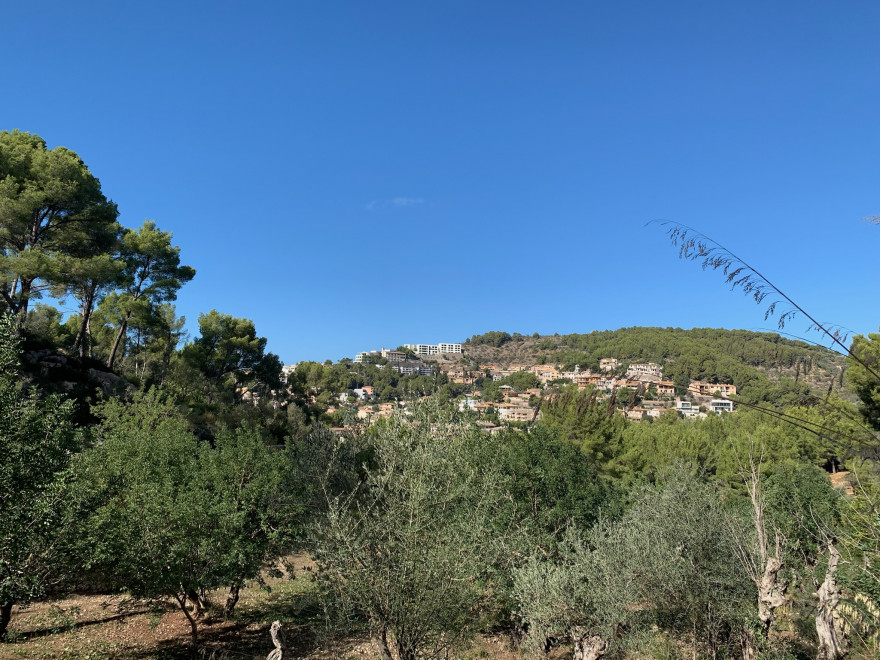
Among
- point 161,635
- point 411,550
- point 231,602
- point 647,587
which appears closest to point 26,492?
point 411,550

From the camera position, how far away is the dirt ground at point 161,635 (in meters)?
11.6

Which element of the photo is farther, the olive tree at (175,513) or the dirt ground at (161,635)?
the dirt ground at (161,635)

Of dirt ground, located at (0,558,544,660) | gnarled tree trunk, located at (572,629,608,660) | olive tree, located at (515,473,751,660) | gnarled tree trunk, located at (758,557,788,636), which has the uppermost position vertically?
gnarled tree trunk, located at (758,557,788,636)

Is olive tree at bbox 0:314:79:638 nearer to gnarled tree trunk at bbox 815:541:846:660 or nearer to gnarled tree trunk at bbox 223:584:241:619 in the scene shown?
gnarled tree trunk at bbox 223:584:241:619

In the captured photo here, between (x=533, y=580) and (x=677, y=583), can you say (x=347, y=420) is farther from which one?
(x=677, y=583)

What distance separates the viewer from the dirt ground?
11.6 meters

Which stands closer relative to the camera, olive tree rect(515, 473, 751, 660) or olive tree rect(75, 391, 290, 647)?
olive tree rect(75, 391, 290, 647)

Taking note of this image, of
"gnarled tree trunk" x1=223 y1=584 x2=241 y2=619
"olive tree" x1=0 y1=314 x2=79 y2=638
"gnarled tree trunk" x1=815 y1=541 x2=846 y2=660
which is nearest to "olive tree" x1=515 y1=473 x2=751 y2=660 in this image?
"gnarled tree trunk" x1=815 y1=541 x2=846 y2=660

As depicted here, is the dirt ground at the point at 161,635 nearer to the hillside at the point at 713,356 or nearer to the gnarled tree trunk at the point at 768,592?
the gnarled tree trunk at the point at 768,592

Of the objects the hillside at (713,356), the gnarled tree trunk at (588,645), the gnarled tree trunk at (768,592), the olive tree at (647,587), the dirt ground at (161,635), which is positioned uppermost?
the hillside at (713,356)

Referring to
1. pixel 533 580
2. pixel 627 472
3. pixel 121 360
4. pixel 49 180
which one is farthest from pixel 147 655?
pixel 121 360

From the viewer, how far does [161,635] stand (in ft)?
45.3

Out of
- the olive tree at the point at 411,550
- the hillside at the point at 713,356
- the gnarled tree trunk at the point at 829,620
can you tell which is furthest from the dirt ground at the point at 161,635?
the hillside at the point at 713,356

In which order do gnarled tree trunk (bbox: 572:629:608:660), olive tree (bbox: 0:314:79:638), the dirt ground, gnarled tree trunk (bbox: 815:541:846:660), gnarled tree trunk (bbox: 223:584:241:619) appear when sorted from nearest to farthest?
gnarled tree trunk (bbox: 815:541:846:660)
olive tree (bbox: 0:314:79:638)
gnarled tree trunk (bbox: 572:629:608:660)
the dirt ground
gnarled tree trunk (bbox: 223:584:241:619)
